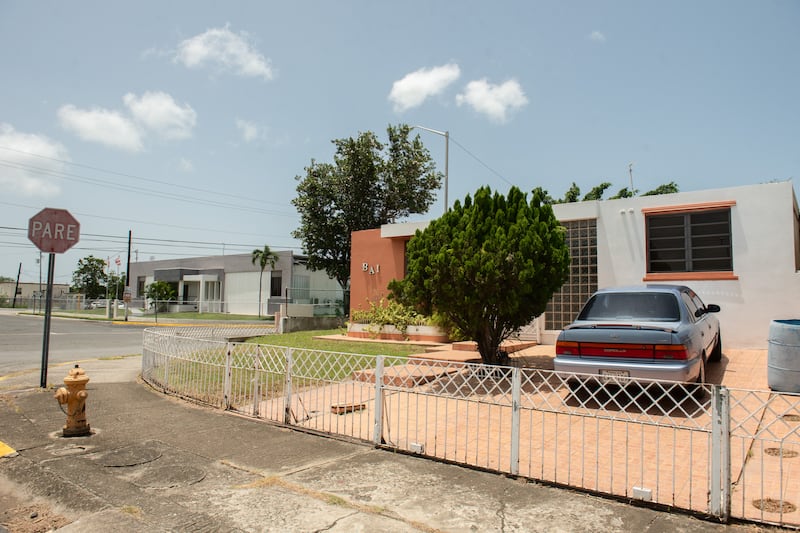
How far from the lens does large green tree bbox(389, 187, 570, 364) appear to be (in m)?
9.15

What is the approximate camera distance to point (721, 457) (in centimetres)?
390

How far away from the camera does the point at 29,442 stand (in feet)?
19.6

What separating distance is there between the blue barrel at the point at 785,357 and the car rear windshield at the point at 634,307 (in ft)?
4.27

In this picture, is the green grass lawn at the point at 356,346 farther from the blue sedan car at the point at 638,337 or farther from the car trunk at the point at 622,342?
the car trunk at the point at 622,342

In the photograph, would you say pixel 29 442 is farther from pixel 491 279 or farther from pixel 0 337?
pixel 0 337

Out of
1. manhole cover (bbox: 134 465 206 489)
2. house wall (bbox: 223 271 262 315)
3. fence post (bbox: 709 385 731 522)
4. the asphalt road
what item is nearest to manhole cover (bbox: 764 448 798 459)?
fence post (bbox: 709 385 731 522)

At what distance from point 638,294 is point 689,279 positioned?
517 cm

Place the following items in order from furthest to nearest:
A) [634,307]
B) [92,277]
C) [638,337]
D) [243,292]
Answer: [92,277]
[243,292]
[634,307]
[638,337]

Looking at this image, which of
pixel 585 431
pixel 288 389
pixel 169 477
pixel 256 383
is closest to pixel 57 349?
pixel 256 383

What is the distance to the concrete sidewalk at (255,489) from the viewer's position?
3873 mm

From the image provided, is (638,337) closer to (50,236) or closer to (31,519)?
(31,519)

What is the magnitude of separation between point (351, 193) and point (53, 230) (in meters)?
26.6

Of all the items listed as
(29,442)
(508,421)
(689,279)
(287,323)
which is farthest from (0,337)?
(689,279)

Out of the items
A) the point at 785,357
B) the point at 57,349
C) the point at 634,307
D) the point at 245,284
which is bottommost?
the point at 57,349
